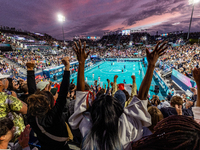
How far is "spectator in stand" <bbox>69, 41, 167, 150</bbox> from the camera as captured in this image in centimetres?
114

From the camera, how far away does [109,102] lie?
1.23 metres

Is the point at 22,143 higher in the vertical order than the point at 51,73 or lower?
higher

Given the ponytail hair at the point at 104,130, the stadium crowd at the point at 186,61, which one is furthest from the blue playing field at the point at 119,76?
the ponytail hair at the point at 104,130

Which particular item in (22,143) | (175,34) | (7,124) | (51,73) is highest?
(175,34)

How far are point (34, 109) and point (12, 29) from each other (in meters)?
63.6

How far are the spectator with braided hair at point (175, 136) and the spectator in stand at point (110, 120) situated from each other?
0.84 ft

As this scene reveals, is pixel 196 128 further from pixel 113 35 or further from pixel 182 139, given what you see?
pixel 113 35

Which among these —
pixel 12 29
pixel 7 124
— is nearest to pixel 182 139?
pixel 7 124

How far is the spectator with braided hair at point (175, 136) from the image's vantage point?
86 cm

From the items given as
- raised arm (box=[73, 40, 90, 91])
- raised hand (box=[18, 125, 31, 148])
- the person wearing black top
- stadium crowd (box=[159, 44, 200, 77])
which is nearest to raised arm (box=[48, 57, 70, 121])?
the person wearing black top

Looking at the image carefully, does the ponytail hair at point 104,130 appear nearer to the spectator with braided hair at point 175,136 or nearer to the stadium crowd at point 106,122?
the stadium crowd at point 106,122

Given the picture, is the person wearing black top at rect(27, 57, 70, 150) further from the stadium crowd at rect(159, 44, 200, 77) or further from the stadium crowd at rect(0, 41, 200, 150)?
the stadium crowd at rect(159, 44, 200, 77)

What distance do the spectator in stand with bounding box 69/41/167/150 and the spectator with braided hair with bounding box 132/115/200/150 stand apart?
257 millimetres

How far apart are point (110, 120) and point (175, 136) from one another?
1.90ft
